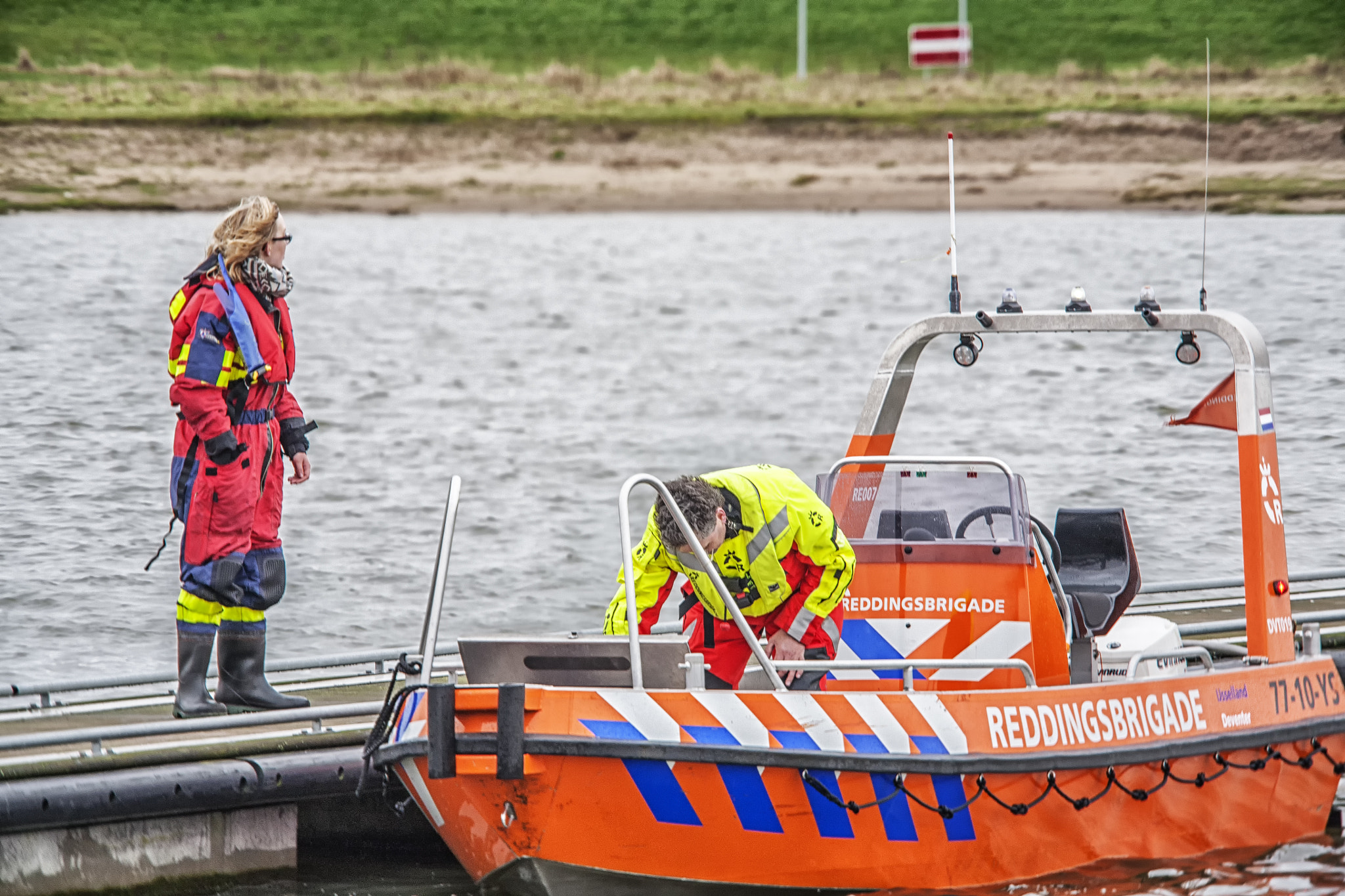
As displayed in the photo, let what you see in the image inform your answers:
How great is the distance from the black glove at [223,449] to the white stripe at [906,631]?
2.30 metres

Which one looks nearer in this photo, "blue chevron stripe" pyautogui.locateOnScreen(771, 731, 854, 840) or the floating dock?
"blue chevron stripe" pyautogui.locateOnScreen(771, 731, 854, 840)

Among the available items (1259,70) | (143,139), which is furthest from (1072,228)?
(143,139)

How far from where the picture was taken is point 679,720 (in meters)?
5.48

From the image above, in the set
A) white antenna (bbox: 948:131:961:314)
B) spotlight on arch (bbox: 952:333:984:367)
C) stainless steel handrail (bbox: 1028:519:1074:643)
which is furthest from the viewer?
spotlight on arch (bbox: 952:333:984:367)

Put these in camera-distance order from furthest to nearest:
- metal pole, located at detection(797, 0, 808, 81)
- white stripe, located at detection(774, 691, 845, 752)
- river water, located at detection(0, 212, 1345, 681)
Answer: metal pole, located at detection(797, 0, 808, 81), river water, located at detection(0, 212, 1345, 681), white stripe, located at detection(774, 691, 845, 752)

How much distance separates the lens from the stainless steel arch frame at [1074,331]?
6.38 meters

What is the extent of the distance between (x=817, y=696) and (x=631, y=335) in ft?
63.3

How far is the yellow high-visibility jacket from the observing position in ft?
20.0

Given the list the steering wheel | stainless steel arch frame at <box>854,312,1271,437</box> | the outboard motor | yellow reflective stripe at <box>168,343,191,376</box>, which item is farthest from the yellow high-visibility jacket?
yellow reflective stripe at <box>168,343,191,376</box>

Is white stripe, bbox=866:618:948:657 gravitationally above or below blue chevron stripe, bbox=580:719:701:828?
above

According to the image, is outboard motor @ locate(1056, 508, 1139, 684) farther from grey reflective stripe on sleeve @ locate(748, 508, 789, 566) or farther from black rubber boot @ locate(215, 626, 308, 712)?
black rubber boot @ locate(215, 626, 308, 712)

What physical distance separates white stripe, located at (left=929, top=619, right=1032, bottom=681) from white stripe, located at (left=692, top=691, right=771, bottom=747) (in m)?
1.08

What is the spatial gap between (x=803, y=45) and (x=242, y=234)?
160 feet

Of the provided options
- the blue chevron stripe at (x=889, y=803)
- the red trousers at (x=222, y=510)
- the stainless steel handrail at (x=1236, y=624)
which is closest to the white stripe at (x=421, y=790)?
the red trousers at (x=222, y=510)
